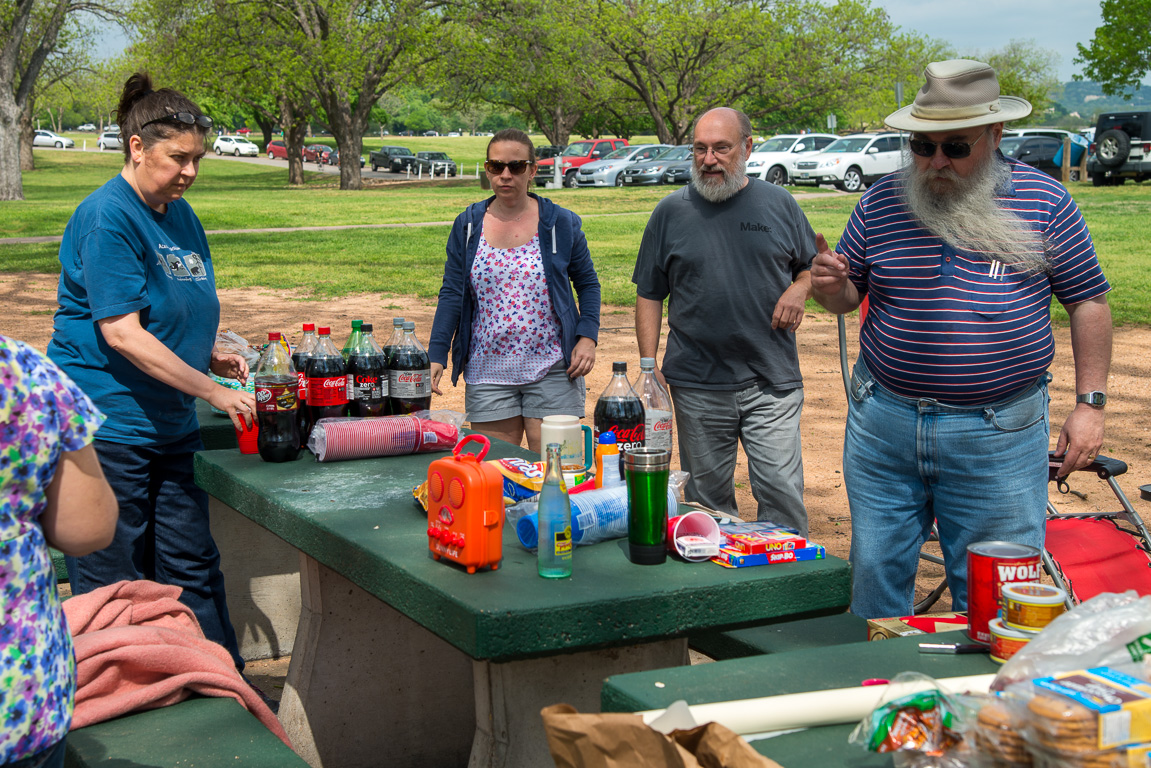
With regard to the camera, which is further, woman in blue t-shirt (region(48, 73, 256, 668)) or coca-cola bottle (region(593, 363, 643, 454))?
woman in blue t-shirt (region(48, 73, 256, 668))

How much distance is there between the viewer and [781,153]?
3391 cm

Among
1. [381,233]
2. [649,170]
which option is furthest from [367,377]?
[649,170]

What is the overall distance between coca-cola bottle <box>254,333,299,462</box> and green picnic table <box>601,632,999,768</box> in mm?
1711

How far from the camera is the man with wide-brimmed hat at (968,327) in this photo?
11.1 feet

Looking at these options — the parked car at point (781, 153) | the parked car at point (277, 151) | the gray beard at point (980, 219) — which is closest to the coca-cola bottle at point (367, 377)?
the gray beard at point (980, 219)

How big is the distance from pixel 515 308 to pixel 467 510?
2.29m

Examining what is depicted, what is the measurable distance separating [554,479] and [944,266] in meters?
1.54

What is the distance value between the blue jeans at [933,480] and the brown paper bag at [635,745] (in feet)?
5.93

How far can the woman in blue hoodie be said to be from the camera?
4.77m

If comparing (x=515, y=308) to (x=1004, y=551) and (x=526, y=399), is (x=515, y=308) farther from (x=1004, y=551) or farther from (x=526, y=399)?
(x=1004, y=551)

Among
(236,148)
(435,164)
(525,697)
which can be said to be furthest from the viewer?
(236,148)

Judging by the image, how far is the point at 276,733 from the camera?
3.14m

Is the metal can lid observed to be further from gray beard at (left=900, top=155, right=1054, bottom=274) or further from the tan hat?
the tan hat

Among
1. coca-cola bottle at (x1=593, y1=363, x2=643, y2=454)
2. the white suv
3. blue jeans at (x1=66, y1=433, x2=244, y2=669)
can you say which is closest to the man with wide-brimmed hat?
coca-cola bottle at (x1=593, y1=363, x2=643, y2=454)
